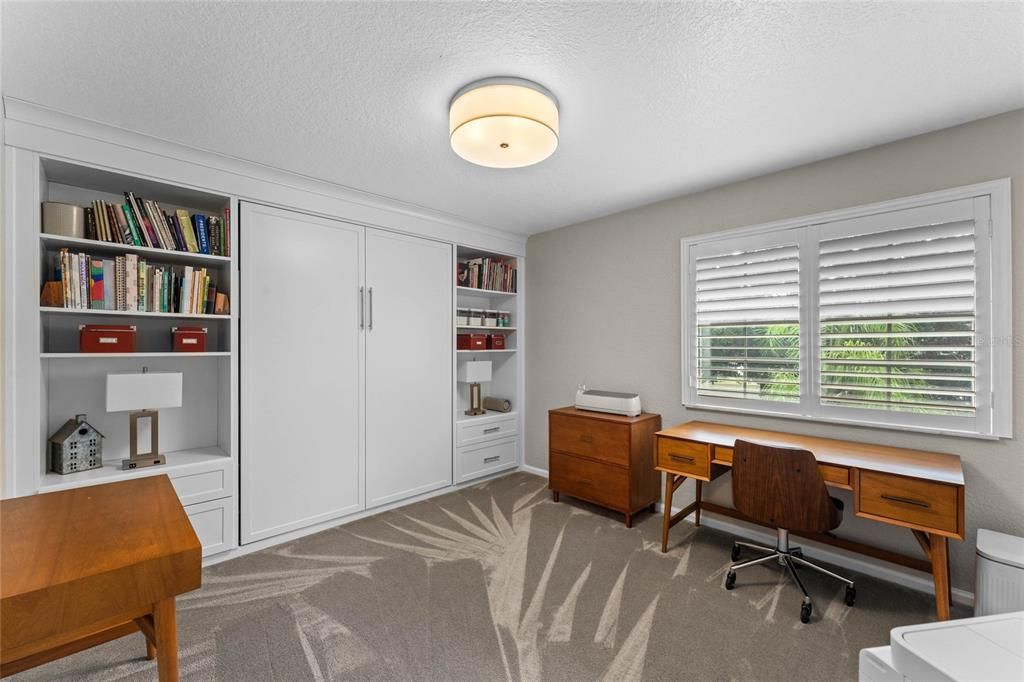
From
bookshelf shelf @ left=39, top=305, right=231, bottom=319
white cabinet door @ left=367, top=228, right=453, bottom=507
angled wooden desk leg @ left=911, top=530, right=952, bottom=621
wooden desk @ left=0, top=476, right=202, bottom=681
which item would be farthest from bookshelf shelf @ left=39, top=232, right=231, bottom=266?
angled wooden desk leg @ left=911, top=530, right=952, bottom=621

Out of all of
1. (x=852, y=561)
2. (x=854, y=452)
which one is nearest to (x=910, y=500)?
(x=854, y=452)

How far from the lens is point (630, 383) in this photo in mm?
3752

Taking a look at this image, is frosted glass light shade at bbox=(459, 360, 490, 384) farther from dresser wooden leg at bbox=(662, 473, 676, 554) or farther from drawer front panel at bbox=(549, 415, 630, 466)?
dresser wooden leg at bbox=(662, 473, 676, 554)

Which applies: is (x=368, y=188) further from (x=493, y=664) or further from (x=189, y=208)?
(x=493, y=664)

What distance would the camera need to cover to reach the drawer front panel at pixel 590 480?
3.26 meters

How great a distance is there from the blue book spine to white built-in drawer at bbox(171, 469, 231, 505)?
1.34m

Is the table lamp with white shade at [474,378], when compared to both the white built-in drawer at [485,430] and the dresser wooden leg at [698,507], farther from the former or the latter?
the dresser wooden leg at [698,507]

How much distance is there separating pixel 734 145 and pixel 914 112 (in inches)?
31.0

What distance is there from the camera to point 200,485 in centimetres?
262

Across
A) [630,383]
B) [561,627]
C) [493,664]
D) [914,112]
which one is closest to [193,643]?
[493,664]

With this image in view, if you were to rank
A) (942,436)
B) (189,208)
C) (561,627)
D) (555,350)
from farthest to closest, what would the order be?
(555,350) < (189,208) < (942,436) < (561,627)

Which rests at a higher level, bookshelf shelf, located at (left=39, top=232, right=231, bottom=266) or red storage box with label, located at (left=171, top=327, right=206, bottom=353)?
bookshelf shelf, located at (left=39, top=232, right=231, bottom=266)

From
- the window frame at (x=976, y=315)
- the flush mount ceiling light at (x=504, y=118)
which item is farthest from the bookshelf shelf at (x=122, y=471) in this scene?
the window frame at (x=976, y=315)

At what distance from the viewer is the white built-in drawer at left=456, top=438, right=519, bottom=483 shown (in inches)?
160
